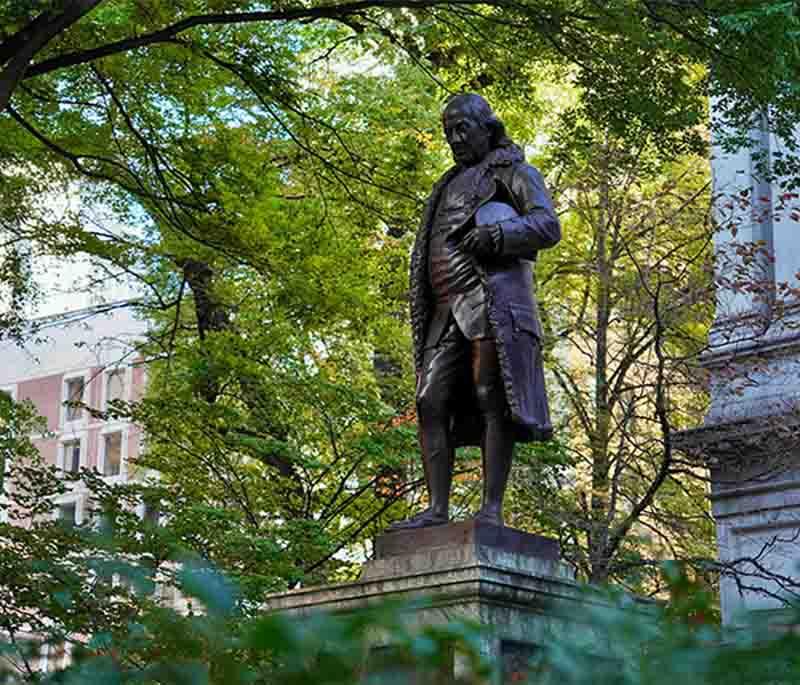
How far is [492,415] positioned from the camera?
7.71 metres

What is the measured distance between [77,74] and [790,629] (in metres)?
13.4

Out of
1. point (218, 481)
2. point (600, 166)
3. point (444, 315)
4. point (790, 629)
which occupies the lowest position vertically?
point (790, 629)

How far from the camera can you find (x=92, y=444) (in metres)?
51.4

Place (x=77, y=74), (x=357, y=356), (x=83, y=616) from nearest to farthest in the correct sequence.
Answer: (x=83, y=616)
(x=77, y=74)
(x=357, y=356)

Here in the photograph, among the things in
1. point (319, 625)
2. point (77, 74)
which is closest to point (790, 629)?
point (319, 625)

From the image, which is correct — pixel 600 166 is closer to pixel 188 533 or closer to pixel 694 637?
pixel 188 533

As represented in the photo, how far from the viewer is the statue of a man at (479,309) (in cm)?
764

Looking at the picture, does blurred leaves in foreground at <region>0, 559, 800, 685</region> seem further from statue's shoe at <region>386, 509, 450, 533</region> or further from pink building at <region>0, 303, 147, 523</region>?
pink building at <region>0, 303, 147, 523</region>

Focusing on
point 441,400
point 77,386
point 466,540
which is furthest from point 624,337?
point 77,386

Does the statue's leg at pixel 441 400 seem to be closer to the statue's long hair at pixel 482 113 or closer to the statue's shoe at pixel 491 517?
the statue's shoe at pixel 491 517

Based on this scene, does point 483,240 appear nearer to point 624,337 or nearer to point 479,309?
point 479,309

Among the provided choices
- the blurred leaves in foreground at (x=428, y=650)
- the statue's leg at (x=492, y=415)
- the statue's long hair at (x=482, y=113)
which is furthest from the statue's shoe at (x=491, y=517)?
the blurred leaves in foreground at (x=428, y=650)

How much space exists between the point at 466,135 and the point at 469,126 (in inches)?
2.0

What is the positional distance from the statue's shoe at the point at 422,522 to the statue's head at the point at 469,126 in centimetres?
189
